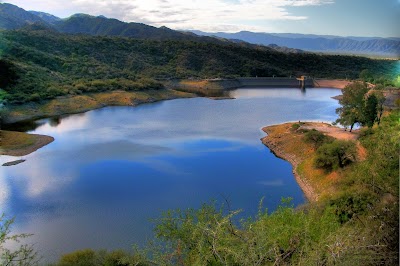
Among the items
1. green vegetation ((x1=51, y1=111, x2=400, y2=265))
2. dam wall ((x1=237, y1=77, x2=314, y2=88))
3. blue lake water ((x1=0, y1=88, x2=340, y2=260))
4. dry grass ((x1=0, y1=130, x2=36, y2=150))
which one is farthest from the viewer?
dam wall ((x1=237, y1=77, x2=314, y2=88))

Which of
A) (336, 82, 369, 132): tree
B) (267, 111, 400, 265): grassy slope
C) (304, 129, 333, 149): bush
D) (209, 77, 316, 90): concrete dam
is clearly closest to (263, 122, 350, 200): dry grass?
(304, 129, 333, 149): bush

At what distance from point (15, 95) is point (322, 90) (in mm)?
62852

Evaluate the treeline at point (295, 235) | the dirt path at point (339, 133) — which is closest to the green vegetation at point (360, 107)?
the dirt path at point (339, 133)

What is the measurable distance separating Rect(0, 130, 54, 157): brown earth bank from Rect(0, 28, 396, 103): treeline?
46.7 ft

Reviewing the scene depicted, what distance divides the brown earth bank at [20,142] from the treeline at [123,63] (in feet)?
46.7

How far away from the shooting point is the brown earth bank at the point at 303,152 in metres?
25.9

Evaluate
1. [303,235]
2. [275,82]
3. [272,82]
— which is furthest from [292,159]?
[275,82]

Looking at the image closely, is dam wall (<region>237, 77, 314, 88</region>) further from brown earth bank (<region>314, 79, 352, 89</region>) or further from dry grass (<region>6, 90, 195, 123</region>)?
dry grass (<region>6, 90, 195, 123</region>)

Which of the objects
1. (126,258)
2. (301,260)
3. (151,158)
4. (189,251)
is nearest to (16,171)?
(151,158)

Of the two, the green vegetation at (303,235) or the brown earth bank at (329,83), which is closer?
the green vegetation at (303,235)

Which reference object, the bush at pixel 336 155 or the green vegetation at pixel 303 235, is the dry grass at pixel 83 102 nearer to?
the bush at pixel 336 155

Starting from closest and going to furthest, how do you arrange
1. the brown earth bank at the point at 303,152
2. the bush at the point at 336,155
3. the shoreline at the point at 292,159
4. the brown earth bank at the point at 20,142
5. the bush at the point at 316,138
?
the shoreline at the point at 292,159 → the brown earth bank at the point at 303,152 → the bush at the point at 336,155 → the bush at the point at 316,138 → the brown earth bank at the point at 20,142

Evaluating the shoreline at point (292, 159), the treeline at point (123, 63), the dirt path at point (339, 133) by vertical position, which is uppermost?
the treeline at point (123, 63)

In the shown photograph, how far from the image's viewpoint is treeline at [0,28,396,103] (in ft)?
193
